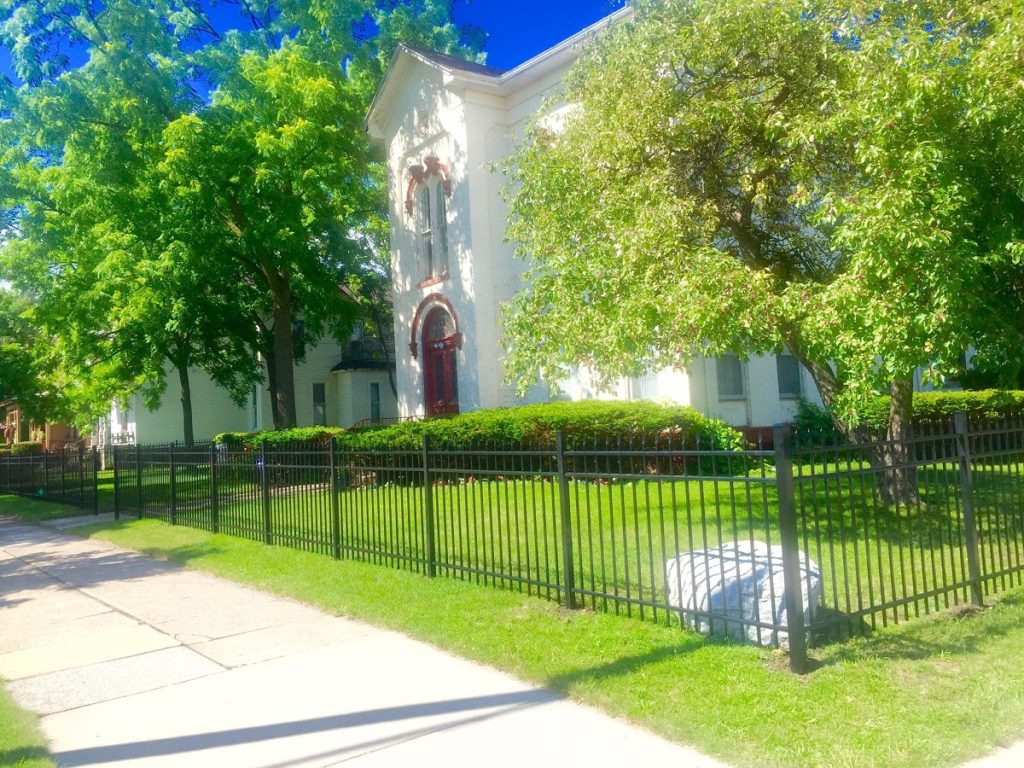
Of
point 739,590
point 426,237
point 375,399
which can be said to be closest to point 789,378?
point 426,237

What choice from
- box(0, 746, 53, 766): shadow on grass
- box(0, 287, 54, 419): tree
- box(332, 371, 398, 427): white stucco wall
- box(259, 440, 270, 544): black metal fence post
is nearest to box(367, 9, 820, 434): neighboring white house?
box(259, 440, 270, 544): black metal fence post

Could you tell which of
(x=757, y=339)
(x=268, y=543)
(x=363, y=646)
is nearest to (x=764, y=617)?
(x=363, y=646)

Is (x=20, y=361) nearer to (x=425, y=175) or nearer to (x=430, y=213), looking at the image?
(x=430, y=213)

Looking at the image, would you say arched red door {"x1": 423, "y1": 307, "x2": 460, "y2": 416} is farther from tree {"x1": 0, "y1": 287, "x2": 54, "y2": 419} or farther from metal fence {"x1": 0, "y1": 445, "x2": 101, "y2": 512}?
tree {"x1": 0, "y1": 287, "x2": 54, "y2": 419}

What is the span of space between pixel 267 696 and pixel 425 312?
16.3 meters

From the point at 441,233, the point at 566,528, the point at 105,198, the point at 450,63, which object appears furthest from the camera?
the point at 441,233

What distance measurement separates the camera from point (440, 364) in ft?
70.3

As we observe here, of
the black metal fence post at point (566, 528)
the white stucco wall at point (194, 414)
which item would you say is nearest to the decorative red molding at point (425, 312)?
the black metal fence post at point (566, 528)

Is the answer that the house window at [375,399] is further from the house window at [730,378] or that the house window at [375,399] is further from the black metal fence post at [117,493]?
the house window at [730,378]

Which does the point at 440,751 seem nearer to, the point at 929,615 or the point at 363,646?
the point at 363,646

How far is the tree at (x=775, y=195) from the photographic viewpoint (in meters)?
7.64

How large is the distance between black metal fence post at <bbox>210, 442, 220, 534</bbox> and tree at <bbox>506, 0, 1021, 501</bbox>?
486 centimetres

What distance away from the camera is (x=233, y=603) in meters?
8.60

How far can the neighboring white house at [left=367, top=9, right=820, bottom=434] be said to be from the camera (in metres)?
18.0
